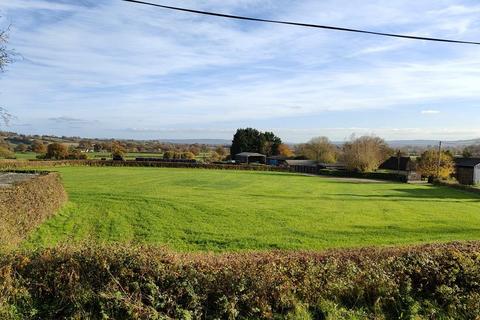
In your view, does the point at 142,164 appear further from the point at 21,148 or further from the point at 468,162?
the point at 21,148

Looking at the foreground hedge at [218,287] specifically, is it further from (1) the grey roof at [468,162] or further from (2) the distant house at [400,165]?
(2) the distant house at [400,165]

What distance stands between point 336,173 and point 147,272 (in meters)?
76.5

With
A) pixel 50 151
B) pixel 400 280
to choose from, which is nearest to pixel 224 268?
pixel 400 280

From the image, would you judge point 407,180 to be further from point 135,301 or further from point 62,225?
point 135,301

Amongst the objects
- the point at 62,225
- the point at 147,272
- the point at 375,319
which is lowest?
the point at 62,225

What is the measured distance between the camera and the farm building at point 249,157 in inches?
4656

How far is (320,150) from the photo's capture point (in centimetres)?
12456

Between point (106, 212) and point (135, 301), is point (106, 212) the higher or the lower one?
the lower one

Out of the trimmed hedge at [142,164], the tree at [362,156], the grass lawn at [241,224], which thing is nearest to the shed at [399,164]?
the tree at [362,156]

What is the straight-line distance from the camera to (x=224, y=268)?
731 centimetres

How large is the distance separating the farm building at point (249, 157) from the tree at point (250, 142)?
6717 mm

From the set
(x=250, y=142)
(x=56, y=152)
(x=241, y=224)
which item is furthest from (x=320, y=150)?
(x=241, y=224)

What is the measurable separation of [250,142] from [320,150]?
2062cm

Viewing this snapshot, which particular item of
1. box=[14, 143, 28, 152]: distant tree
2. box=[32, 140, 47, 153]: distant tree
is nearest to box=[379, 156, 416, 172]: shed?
box=[32, 140, 47, 153]: distant tree
